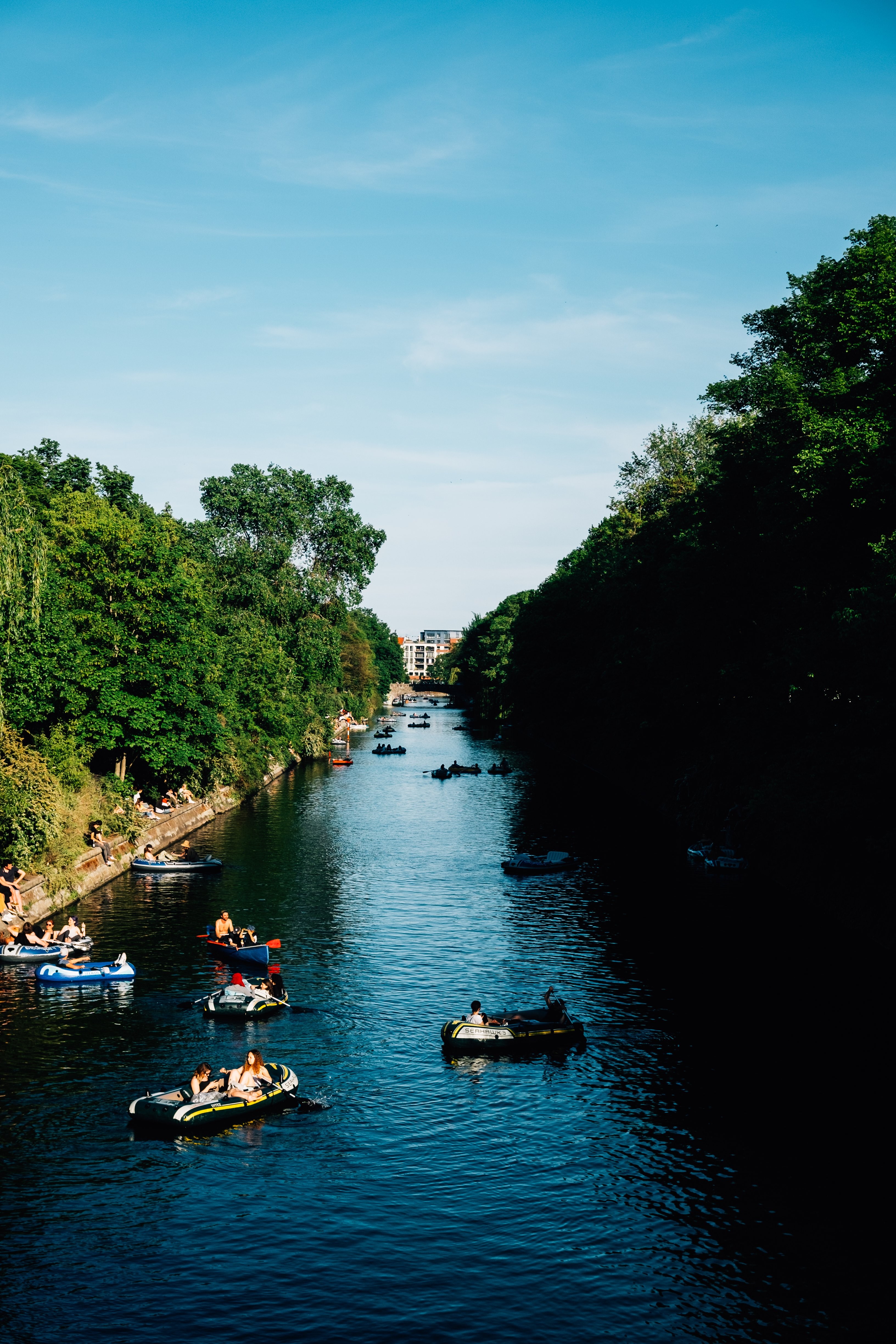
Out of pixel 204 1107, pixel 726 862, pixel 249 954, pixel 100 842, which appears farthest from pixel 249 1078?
pixel 726 862

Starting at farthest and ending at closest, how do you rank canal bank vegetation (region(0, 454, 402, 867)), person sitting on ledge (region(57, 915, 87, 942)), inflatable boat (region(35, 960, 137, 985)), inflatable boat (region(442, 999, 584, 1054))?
canal bank vegetation (region(0, 454, 402, 867)) < person sitting on ledge (region(57, 915, 87, 942)) < inflatable boat (region(35, 960, 137, 985)) < inflatable boat (region(442, 999, 584, 1054))

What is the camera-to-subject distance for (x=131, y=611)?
203 feet

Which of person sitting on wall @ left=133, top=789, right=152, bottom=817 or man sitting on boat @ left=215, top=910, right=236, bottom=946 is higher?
person sitting on wall @ left=133, top=789, right=152, bottom=817

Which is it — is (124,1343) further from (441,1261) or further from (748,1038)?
(748,1038)

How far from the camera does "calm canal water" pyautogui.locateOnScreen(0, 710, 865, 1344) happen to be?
20312 millimetres

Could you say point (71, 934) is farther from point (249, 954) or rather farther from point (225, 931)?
point (249, 954)

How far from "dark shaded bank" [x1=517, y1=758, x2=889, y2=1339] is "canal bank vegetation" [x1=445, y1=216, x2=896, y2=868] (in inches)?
155

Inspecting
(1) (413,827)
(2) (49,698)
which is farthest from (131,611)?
(1) (413,827)

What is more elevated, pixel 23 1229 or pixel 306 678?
pixel 306 678

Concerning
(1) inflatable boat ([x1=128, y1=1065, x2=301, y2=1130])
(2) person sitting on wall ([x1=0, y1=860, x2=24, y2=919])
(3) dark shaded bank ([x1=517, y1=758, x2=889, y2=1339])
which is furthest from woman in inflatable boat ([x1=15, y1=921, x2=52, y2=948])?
(3) dark shaded bank ([x1=517, y1=758, x2=889, y2=1339])

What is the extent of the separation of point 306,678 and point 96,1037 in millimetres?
80842

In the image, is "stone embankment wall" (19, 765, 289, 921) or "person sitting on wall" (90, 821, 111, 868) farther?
"person sitting on wall" (90, 821, 111, 868)

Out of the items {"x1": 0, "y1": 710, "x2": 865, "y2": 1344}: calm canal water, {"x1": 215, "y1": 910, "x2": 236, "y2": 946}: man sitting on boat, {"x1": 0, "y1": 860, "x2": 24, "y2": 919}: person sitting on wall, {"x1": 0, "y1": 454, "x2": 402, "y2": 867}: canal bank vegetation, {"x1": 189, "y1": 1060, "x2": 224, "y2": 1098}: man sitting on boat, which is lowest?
{"x1": 0, "y1": 710, "x2": 865, "y2": 1344}: calm canal water

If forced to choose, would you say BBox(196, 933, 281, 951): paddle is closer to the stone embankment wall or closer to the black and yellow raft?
the black and yellow raft
